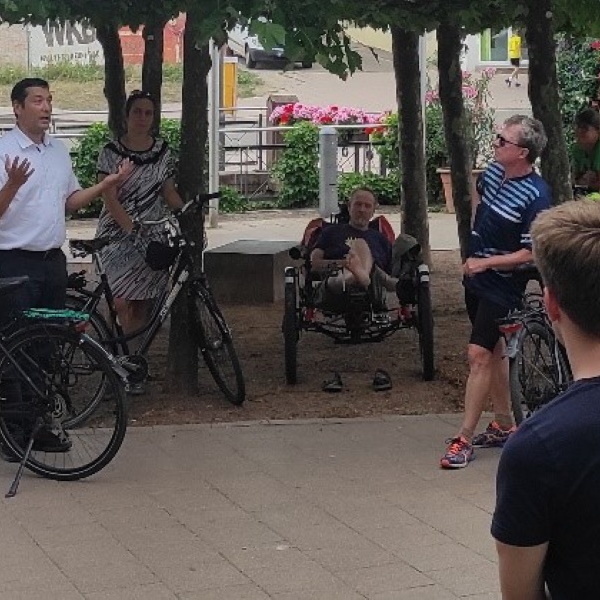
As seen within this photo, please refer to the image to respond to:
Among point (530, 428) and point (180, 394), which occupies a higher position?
point (530, 428)

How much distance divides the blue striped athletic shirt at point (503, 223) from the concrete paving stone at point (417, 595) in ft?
6.22

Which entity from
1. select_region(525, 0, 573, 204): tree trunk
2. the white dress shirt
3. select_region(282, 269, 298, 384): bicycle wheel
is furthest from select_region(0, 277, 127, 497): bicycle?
select_region(525, 0, 573, 204): tree trunk

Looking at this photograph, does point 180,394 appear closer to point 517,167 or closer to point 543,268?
point 517,167

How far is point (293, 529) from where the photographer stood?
5.50m

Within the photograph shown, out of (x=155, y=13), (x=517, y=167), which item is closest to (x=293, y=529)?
(x=517, y=167)

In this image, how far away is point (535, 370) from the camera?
6.48 metres

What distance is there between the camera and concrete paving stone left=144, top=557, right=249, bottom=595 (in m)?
4.84

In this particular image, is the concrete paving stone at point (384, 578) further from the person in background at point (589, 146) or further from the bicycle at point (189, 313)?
the person in background at point (589, 146)

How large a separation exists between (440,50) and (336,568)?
6547 mm

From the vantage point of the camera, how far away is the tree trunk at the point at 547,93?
27.8 feet

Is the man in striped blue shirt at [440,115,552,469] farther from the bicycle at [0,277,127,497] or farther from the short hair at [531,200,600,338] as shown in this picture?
the short hair at [531,200,600,338]

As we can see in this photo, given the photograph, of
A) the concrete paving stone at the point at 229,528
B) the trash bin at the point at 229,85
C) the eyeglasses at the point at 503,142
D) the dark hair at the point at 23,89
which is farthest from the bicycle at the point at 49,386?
the trash bin at the point at 229,85

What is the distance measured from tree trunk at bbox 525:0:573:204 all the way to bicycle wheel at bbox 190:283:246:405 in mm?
2461

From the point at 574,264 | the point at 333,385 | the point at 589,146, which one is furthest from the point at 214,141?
the point at 574,264
